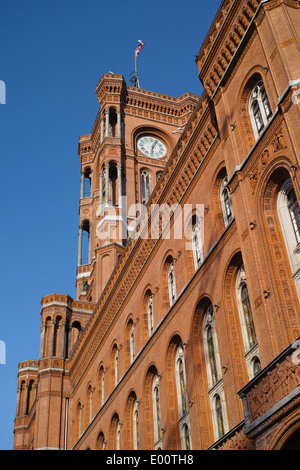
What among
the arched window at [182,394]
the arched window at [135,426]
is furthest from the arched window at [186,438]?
the arched window at [135,426]

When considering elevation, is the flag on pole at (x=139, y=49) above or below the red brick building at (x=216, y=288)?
above

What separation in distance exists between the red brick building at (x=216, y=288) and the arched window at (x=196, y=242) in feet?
0.22

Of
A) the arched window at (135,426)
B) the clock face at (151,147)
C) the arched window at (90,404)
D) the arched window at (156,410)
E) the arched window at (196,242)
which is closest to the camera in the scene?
the arched window at (196,242)

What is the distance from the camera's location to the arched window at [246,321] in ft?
48.3

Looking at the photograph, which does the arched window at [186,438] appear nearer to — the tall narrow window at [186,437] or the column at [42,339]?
the tall narrow window at [186,437]

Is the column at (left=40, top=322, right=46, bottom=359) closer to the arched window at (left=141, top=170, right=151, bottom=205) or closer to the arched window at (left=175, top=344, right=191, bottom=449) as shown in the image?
the arched window at (left=141, top=170, right=151, bottom=205)

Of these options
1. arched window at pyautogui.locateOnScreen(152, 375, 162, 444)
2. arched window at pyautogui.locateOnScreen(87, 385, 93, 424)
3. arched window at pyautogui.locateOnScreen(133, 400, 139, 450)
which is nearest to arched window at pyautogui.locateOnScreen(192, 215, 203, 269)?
arched window at pyautogui.locateOnScreen(152, 375, 162, 444)

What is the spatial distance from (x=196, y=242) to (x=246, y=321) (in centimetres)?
465

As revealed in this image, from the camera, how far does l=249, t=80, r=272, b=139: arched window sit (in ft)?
49.7

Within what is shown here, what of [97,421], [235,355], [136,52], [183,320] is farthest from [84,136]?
[235,355]

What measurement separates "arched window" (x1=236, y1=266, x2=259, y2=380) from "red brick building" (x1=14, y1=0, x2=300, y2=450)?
5 cm

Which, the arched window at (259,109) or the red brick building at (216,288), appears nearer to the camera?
the red brick building at (216,288)

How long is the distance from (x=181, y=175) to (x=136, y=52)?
4603 centimetres
